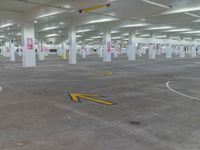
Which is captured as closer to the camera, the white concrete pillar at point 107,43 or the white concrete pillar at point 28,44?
the white concrete pillar at point 28,44

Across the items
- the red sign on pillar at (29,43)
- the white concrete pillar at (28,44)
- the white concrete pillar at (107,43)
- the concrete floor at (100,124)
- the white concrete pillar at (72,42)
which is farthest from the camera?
the white concrete pillar at (107,43)

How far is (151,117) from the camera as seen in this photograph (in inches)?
230

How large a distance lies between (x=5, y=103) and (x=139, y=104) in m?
4.64

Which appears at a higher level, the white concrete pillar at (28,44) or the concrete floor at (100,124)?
the white concrete pillar at (28,44)

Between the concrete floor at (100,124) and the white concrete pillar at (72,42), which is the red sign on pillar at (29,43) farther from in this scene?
the concrete floor at (100,124)

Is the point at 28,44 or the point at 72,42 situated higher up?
the point at 72,42

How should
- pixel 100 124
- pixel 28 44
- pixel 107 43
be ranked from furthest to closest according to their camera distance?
pixel 107 43 → pixel 28 44 → pixel 100 124

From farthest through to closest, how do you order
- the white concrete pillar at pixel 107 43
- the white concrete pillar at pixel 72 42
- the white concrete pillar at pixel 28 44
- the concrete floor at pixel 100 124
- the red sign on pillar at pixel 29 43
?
the white concrete pillar at pixel 107 43, the white concrete pillar at pixel 72 42, the red sign on pillar at pixel 29 43, the white concrete pillar at pixel 28 44, the concrete floor at pixel 100 124

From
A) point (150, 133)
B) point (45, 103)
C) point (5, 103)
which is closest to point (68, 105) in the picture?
point (45, 103)

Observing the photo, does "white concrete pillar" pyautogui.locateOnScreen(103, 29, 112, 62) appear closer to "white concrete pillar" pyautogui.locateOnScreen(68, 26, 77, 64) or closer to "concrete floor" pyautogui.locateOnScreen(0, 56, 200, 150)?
"white concrete pillar" pyautogui.locateOnScreen(68, 26, 77, 64)

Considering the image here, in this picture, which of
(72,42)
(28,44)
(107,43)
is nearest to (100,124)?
(28,44)

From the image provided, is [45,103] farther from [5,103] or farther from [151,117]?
[151,117]

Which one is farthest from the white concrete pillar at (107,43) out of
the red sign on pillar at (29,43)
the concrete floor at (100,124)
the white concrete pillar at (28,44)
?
the concrete floor at (100,124)

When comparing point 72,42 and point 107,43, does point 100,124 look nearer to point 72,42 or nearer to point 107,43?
point 72,42
